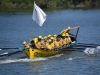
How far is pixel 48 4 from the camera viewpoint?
95.6 m

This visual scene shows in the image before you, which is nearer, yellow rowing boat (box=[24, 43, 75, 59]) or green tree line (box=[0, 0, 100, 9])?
yellow rowing boat (box=[24, 43, 75, 59])

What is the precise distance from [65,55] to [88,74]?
19.2 feet

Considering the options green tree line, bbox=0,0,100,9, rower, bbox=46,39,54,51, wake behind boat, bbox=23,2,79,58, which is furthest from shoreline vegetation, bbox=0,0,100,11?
rower, bbox=46,39,54,51

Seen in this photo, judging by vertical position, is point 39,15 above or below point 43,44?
above

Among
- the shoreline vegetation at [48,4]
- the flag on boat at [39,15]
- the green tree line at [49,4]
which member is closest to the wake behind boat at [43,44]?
the flag on boat at [39,15]

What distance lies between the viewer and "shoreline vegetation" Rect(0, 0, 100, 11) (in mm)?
93000

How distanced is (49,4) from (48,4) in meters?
0.37

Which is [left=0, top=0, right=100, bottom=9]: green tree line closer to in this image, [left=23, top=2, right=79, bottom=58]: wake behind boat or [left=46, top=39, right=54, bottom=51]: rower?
[left=23, top=2, right=79, bottom=58]: wake behind boat

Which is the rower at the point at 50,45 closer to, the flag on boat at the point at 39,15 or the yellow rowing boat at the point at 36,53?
the yellow rowing boat at the point at 36,53

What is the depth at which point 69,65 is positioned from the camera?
24938mm

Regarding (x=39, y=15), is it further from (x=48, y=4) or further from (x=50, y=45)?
(x=48, y=4)

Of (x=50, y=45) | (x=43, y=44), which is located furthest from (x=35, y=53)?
(x=50, y=45)

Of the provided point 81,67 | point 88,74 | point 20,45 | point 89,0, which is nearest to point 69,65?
point 81,67

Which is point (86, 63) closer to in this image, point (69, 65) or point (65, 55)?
point (69, 65)
